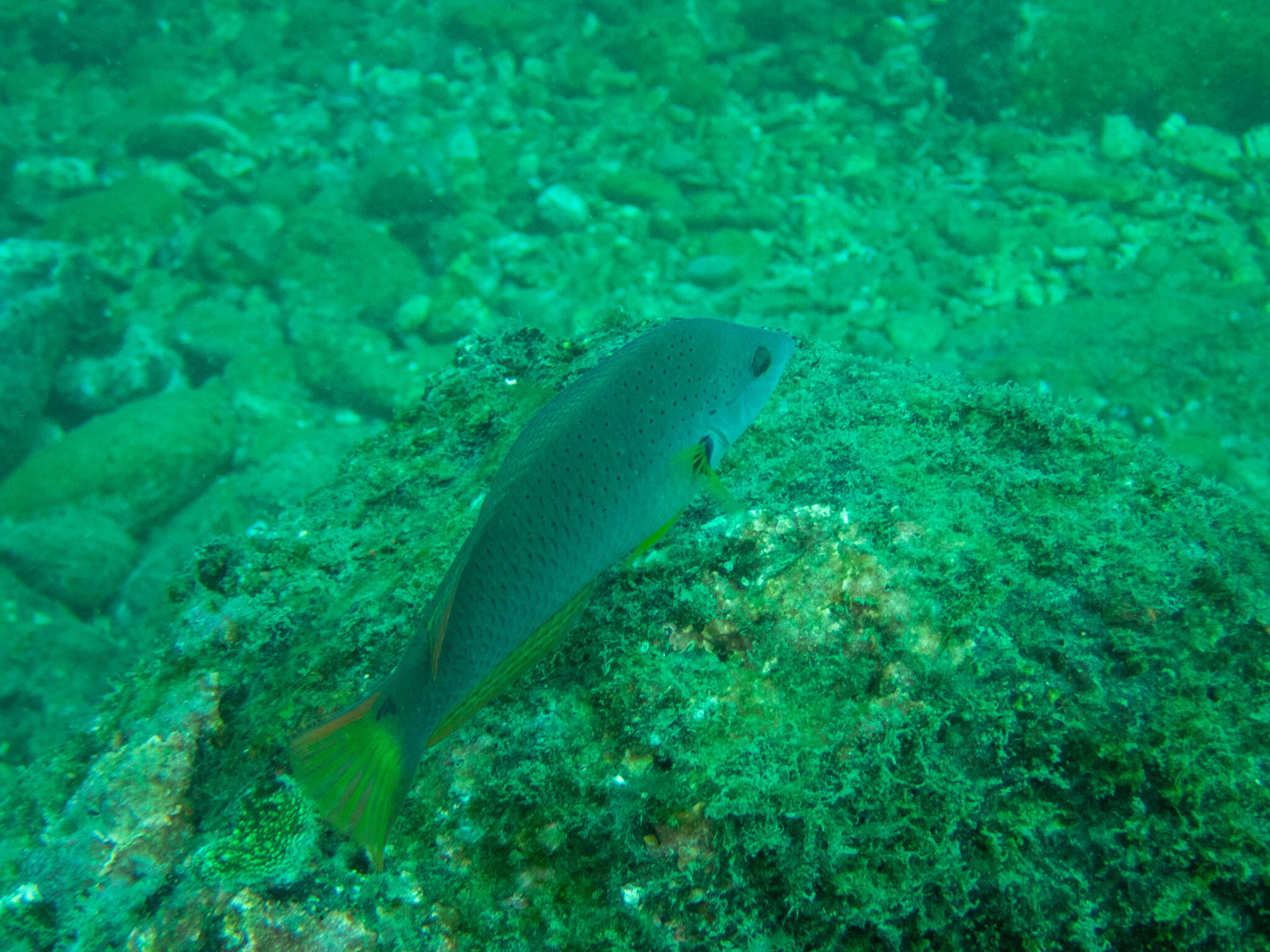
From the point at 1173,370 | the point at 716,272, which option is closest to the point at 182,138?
the point at 716,272

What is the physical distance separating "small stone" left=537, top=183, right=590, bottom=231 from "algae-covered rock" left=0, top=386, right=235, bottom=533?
19.7 ft

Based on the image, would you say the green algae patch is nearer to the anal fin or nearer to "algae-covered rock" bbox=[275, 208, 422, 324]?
the anal fin

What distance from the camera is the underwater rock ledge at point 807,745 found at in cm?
149

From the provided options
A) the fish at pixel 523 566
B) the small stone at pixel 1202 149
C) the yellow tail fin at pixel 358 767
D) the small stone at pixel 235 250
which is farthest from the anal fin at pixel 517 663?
the small stone at pixel 1202 149

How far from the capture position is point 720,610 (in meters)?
1.97

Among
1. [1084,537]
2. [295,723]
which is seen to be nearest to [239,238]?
[295,723]

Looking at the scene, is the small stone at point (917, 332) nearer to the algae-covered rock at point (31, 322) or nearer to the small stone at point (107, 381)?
the small stone at point (107, 381)

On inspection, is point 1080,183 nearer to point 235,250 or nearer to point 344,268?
point 344,268

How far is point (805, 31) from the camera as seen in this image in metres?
13.4

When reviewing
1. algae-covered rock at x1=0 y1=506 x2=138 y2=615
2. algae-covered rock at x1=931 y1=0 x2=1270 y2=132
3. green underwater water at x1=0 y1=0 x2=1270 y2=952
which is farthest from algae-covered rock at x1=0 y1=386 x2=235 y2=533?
algae-covered rock at x1=931 y1=0 x2=1270 y2=132

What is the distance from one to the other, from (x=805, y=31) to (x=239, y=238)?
1241cm

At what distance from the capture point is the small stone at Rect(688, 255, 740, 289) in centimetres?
965

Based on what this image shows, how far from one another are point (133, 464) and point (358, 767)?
863 cm

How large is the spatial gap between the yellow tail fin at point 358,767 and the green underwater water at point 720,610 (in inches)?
13.2
